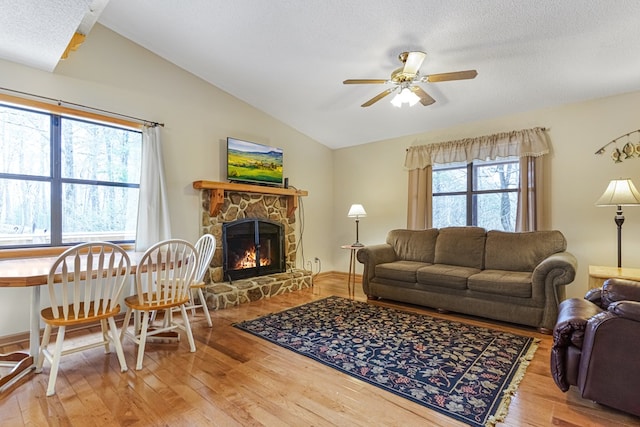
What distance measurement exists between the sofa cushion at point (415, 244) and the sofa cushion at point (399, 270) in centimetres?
19

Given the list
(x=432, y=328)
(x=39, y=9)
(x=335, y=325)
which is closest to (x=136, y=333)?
(x=335, y=325)

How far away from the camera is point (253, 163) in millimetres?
4594

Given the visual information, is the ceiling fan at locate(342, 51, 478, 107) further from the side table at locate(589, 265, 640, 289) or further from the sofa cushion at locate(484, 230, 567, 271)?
the side table at locate(589, 265, 640, 289)

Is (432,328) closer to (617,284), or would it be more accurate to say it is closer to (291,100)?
(617,284)

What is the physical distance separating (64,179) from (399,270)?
3733 mm

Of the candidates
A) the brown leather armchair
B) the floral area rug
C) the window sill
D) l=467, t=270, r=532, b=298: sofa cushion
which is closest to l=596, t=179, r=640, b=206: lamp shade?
l=467, t=270, r=532, b=298: sofa cushion

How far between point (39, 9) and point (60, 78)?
106cm

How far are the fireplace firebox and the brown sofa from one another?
1418 millimetres

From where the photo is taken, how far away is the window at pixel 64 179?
9.36 feet

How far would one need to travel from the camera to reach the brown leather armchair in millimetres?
1671

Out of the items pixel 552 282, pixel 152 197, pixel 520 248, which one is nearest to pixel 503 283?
pixel 552 282

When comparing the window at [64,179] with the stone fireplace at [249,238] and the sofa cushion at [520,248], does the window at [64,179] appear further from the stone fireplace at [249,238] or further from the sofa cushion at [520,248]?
Answer: the sofa cushion at [520,248]

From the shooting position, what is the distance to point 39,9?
218cm

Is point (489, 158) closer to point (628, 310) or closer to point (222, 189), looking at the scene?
point (628, 310)
